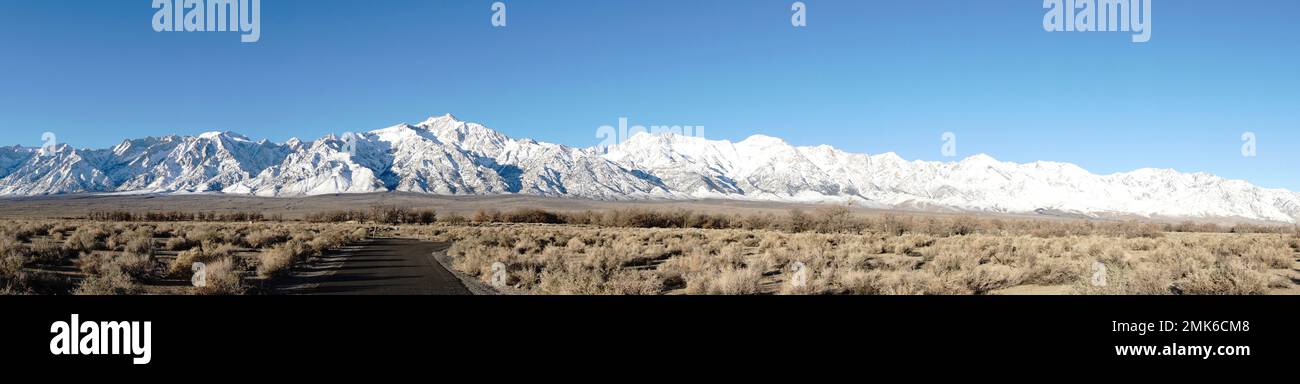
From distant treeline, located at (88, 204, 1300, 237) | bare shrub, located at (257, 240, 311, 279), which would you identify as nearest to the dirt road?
bare shrub, located at (257, 240, 311, 279)

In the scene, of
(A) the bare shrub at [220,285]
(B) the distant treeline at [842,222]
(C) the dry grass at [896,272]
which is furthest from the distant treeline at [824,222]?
(A) the bare shrub at [220,285]

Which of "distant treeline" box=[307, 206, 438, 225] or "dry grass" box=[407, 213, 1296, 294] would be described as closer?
"dry grass" box=[407, 213, 1296, 294]

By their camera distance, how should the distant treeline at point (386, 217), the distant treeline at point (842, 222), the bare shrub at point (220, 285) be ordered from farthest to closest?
the distant treeline at point (386, 217) → the distant treeline at point (842, 222) → the bare shrub at point (220, 285)

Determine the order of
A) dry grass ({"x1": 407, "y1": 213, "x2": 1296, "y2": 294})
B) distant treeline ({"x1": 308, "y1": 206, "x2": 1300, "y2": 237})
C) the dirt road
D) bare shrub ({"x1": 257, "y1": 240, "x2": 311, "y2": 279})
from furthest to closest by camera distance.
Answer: distant treeline ({"x1": 308, "y1": 206, "x2": 1300, "y2": 237}) < bare shrub ({"x1": 257, "y1": 240, "x2": 311, "y2": 279}) < the dirt road < dry grass ({"x1": 407, "y1": 213, "x2": 1296, "y2": 294})

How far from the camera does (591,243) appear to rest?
110 ft

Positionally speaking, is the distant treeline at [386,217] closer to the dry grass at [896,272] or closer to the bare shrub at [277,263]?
the dry grass at [896,272]

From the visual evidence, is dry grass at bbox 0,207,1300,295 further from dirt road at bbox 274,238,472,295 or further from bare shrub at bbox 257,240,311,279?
dirt road at bbox 274,238,472,295
